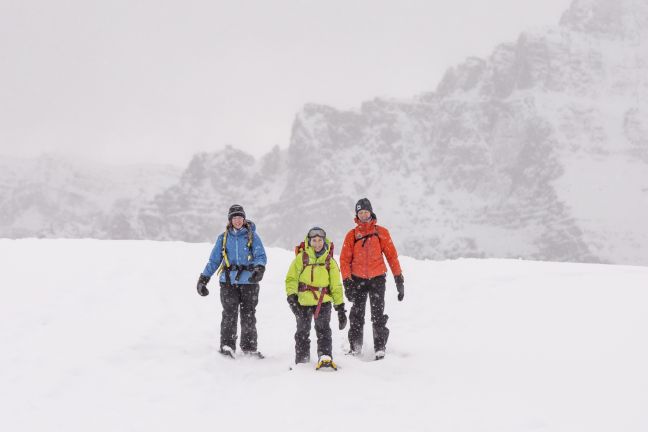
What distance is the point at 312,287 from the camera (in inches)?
356

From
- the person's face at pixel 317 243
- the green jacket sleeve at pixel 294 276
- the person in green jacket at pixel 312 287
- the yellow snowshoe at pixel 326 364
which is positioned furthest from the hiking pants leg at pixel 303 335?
the person's face at pixel 317 243

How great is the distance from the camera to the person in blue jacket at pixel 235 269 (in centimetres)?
979

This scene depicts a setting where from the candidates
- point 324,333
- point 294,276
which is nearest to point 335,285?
point 294,276

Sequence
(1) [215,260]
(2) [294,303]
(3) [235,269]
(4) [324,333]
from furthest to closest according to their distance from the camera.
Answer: (1) [215,260] → (3) [235,269] → (2) [294,303] → (4) [324,333]

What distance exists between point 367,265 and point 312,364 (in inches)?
73.2

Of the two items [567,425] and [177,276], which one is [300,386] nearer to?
[567,425]

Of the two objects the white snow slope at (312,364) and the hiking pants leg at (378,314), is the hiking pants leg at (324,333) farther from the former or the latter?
the hiking pants leg at (378,314)

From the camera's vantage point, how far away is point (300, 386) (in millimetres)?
7707

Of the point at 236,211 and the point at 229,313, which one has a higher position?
the point at 236,211

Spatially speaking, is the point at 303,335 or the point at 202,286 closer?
the point at 303,335

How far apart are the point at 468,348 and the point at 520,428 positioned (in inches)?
142

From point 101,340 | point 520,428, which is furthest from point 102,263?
point 520,428

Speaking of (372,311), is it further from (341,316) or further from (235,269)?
(235,269)

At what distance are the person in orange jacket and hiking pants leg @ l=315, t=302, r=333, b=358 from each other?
0.64 metres
